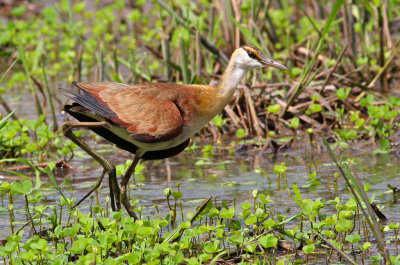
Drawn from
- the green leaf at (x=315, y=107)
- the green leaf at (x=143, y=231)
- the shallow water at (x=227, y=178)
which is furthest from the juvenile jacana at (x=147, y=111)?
the green leaf at (x=315, y=107)

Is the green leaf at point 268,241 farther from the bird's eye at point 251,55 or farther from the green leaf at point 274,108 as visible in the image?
the green leaf at point 274,108

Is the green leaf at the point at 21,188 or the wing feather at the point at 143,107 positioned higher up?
the wing feather at the point at 143,107

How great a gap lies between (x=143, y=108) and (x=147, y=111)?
38 millimetres

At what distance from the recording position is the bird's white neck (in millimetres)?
4957

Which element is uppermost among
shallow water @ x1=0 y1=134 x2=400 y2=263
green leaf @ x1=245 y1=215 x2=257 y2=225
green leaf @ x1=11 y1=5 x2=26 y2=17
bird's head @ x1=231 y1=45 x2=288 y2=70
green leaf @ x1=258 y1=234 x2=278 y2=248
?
green leaf @ x1=11 y1=5 x2=26 y2=17

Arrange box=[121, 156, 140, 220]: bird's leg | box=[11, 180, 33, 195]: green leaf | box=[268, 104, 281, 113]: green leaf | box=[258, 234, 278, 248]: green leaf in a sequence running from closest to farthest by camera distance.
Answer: box=[258, 234, 278, 248]: green leaf < box=[11, 180, 33, 195]: green leaf < box=[121, 156, 140, 220]: bird's leg < box=[268, 104, 281, 113]: green leaf

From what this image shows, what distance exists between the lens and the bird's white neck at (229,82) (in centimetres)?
496

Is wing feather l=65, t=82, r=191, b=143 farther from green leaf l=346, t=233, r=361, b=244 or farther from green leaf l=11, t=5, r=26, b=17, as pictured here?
green leaf l=11, t=5, r=26, b=17

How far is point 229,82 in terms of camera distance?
498cm

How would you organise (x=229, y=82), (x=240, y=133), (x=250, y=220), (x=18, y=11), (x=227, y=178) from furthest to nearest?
(x=18, y=11) → (x=240, y=133) → (x=227, y=178) → (x=229, y=82) → (x=250, y=220)

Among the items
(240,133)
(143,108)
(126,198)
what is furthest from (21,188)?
(240,133)

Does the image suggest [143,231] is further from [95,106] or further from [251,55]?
→ [251,55]

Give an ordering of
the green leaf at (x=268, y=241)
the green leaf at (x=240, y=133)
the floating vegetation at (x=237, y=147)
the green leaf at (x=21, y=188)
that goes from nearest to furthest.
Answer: the green leaf at (x=268, y=241), the floating vegetation at (x=237, y=147), the green leaf at (x=21, y=188), the green leaf at (x=240, y=133)

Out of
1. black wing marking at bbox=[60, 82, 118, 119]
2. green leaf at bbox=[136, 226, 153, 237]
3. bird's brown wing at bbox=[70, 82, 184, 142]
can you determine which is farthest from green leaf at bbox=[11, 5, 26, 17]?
green leaf at bbox=[136, 226, 153, 237]
